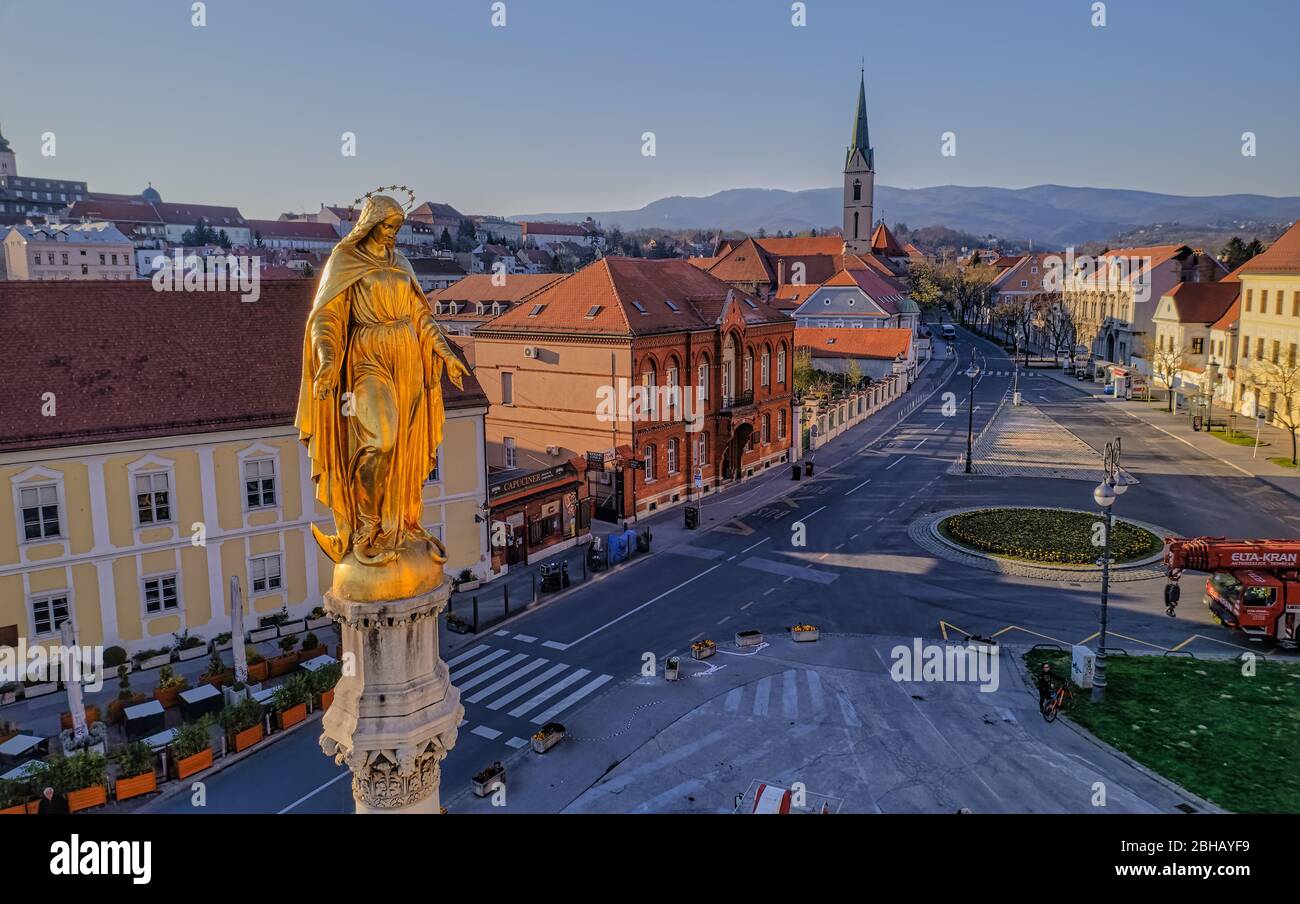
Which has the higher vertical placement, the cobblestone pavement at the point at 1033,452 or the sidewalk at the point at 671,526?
the cobblestone pavement at the point at 1033,452

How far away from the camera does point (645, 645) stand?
29016 millimetres

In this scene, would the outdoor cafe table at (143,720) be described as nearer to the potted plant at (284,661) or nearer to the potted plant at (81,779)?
the potted plant at (81,779)

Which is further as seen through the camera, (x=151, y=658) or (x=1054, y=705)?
(x=151, y=658)

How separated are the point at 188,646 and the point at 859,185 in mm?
150096

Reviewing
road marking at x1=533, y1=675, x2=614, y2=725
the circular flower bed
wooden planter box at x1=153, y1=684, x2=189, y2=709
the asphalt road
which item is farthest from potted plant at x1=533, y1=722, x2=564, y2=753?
the circular flower bed

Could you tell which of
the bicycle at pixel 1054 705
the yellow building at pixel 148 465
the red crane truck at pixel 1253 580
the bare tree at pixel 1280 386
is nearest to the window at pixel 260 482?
the yellow building at pixel 148 465

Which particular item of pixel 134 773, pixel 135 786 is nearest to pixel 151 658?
pixel 134 773

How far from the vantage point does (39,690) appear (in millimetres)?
25141

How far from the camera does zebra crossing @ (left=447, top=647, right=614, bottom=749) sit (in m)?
23.8

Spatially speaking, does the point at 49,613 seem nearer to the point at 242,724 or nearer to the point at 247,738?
the point at 242,724

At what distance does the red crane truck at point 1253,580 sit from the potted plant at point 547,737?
2070cm

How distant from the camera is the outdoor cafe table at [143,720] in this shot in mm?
22422
